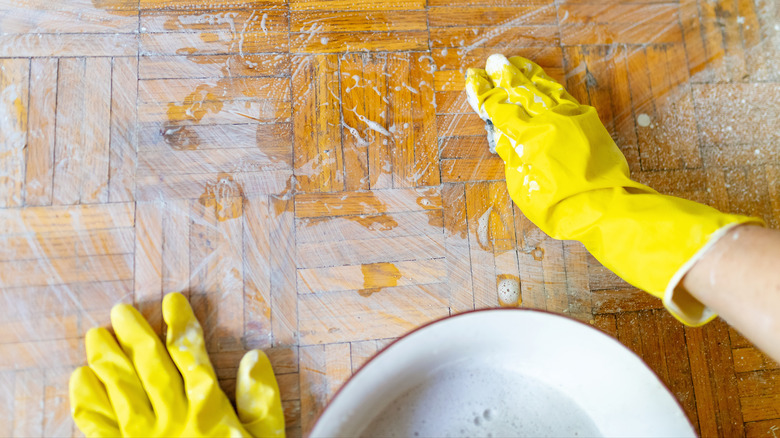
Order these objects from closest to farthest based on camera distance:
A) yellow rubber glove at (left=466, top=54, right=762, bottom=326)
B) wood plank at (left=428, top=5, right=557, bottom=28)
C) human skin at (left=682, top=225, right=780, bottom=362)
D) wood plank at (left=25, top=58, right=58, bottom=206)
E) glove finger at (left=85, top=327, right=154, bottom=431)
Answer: human skin at (left=682, top=225, right=780, bottom=362)
yellow rubber glove at (left=466, top=54, right=762, bottom=326)
glove finger at (left=85, top=327, right=154, bottom=431)
wood plank at (left=25, top=58, right=58, bottom=206)
wood plank at (left=428, top=5, right=557, bottom=28)

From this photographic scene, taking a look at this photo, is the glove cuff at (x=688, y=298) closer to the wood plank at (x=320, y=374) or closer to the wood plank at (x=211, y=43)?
the wood plank at (x=320, y=374)

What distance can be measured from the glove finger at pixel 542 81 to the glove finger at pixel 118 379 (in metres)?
0.93

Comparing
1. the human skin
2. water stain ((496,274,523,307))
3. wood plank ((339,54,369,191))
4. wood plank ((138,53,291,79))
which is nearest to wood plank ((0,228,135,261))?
wood plank ((138,53,291,79))

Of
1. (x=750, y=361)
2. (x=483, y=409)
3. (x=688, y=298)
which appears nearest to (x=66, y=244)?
(x=483, y=409)

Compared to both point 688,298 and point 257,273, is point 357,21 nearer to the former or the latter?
point 257,273

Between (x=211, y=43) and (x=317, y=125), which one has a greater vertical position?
(x=211, y=43)

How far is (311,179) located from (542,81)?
1.64 ft

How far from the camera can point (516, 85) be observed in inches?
35.9

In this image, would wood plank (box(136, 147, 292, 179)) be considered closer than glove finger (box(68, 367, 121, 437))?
No

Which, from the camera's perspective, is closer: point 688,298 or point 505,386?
point 688,298

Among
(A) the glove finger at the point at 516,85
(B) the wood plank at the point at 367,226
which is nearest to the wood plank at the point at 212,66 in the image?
(B) the wood plank at the point at 367,226

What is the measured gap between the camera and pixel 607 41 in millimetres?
1011

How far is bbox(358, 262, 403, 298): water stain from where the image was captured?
89cm

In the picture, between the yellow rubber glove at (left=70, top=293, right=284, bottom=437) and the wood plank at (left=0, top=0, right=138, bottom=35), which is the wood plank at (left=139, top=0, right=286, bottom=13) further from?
the yellow rubber glove at (left=70, top=293, right=284, bottom=437)
